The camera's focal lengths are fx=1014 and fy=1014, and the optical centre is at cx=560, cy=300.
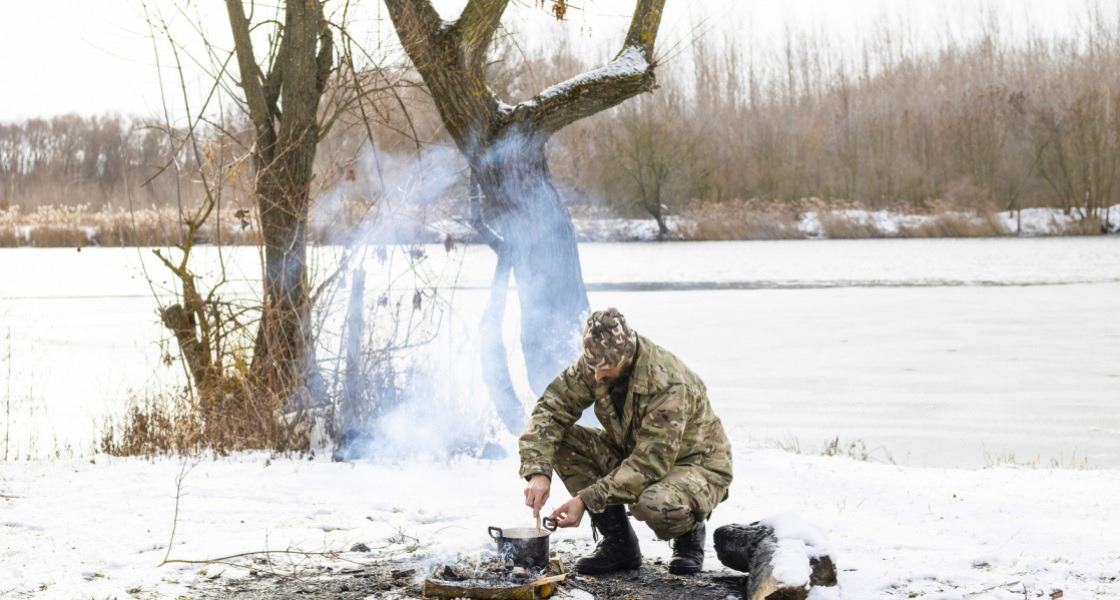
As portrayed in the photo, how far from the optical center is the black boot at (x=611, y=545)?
13.5 ft

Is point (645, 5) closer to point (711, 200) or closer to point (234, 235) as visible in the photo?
point (234, 235)

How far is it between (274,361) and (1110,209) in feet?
116

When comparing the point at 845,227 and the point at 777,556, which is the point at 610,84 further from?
the point at 845,227

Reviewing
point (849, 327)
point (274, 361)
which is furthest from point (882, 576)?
point (849, 327)

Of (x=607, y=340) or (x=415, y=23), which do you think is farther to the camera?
(x=415, y=23)

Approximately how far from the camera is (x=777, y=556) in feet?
12.2

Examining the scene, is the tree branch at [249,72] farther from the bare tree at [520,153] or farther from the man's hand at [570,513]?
the man's hand at [570,513]

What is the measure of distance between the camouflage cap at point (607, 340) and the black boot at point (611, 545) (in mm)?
697

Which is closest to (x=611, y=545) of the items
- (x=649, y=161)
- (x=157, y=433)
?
(x=157, y=433)

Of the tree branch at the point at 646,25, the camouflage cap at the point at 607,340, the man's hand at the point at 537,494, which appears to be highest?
the tree branch at the point at 646,25

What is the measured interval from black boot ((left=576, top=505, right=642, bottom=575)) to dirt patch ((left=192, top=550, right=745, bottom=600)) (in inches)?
1.5

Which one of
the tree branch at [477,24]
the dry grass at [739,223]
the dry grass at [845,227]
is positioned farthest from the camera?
the dry grass at [739,223]

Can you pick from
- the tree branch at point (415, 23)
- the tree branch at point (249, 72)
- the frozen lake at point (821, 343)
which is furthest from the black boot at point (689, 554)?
the tree branch at point (249, 72)

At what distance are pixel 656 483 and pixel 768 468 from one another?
8.53 ft
